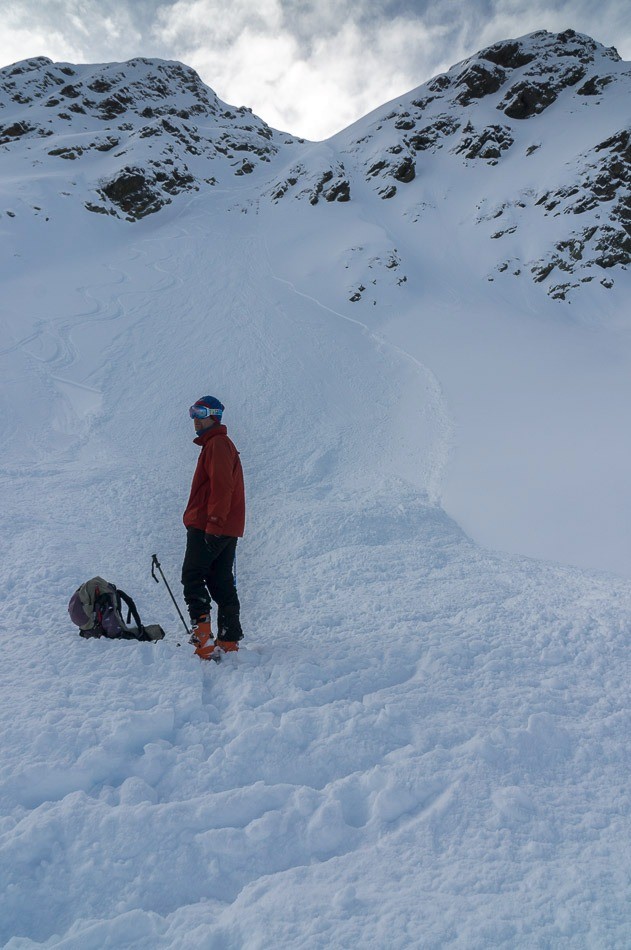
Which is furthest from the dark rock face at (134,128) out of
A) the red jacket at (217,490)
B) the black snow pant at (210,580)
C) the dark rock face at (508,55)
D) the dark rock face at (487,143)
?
the black snow pant at (210,580)

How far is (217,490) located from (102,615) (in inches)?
55.3

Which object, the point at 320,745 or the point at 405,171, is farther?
the point at 405,171

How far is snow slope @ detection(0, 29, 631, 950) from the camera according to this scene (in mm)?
1999

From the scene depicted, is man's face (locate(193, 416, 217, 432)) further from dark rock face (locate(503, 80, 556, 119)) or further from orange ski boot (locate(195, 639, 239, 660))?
dark rock face (locate(503, 80, 556, 119))

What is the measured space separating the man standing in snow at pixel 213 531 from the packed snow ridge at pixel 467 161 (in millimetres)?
15646

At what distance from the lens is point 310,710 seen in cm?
312

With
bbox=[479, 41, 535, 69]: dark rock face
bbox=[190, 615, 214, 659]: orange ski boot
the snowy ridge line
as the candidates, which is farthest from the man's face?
bbox=[479, 41, 535, 69]: dark rock face

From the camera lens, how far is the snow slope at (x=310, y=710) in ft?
6.56

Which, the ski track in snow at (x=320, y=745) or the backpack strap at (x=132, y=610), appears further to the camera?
the backpack strap at (x=132, y=610)

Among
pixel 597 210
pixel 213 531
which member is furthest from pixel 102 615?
pixel 597 210

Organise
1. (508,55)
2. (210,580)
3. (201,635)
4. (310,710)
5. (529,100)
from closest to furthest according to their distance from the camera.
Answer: (310,710) < (201,635) < (210,580) < (529,100) < (508,55)

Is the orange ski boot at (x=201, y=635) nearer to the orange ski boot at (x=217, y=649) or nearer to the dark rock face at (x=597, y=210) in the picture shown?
the orange ski boot at (x=217, y=649)

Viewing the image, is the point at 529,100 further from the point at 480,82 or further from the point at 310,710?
the point at 310,710

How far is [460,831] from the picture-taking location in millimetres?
2314
